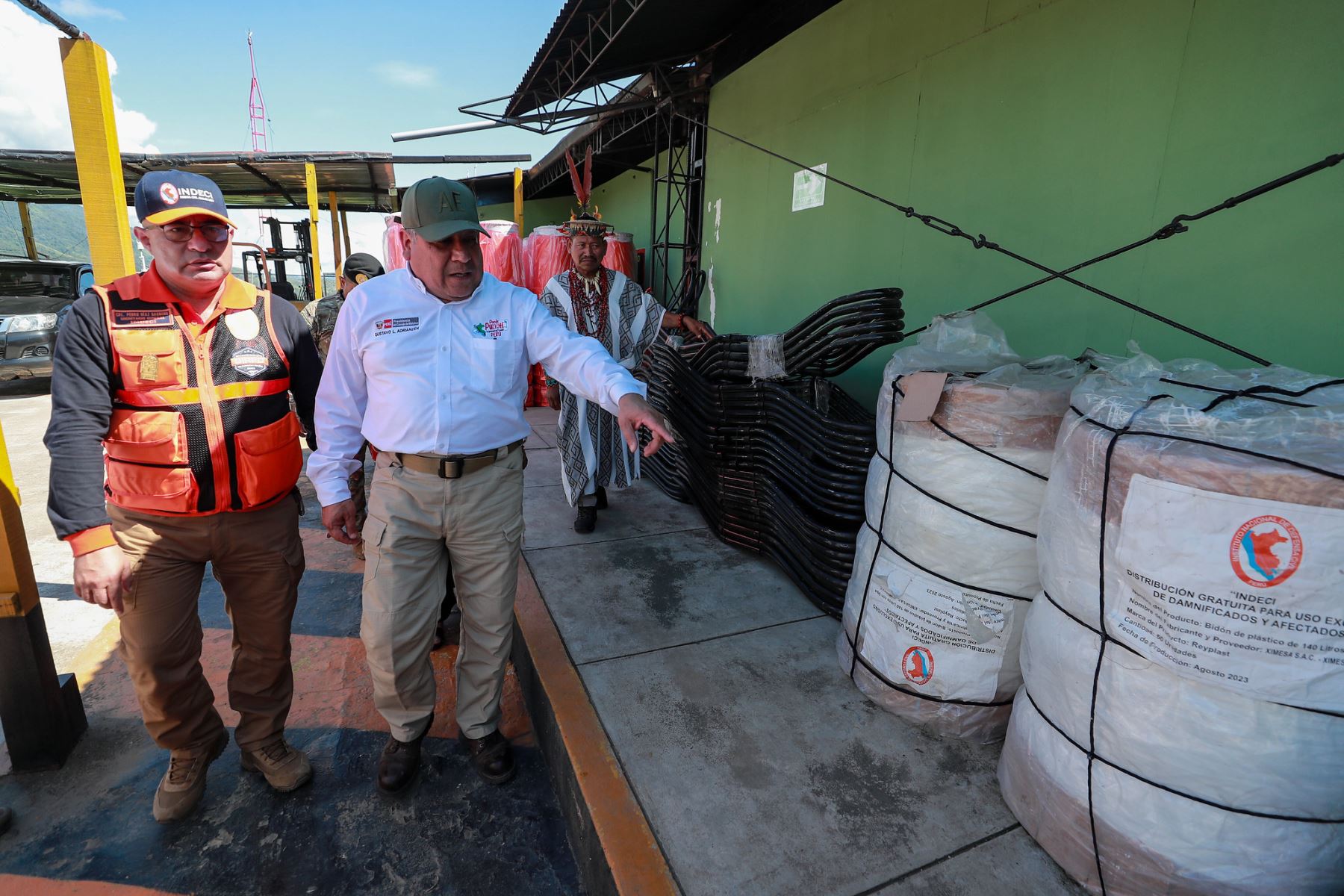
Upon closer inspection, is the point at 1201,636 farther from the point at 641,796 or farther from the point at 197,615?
the point at 197,615

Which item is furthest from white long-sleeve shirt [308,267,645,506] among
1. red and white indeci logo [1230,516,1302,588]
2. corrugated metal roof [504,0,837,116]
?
corrugated metal roof [504,0,837,116]

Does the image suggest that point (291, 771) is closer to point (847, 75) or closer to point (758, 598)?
point (758, 598)

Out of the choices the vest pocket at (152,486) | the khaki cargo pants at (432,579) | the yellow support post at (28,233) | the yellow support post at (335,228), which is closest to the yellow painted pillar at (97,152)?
the vest pocket at (152,486)

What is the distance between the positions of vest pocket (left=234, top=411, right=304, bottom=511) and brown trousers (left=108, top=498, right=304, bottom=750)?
0.29 ft

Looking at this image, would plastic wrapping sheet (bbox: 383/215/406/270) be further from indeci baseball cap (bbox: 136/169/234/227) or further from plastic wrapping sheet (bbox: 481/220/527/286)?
indeci baseball cap (bbox: 136/169/234/227)

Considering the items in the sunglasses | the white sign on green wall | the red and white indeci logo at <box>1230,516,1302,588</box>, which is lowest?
the red and white indeci logo at <box>1230,516,1302,588</box>

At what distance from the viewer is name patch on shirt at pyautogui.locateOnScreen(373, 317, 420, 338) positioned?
6.54 feet

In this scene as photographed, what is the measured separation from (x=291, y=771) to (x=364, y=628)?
0.64m

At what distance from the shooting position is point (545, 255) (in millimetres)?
8922

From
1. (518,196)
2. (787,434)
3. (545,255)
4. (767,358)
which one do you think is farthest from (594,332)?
(518,196)

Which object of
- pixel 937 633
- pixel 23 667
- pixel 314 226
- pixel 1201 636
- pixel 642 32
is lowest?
pixel 23 667

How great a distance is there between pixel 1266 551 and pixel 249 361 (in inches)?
106

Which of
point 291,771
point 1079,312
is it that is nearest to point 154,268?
point 291,771

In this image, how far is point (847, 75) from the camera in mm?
4691
